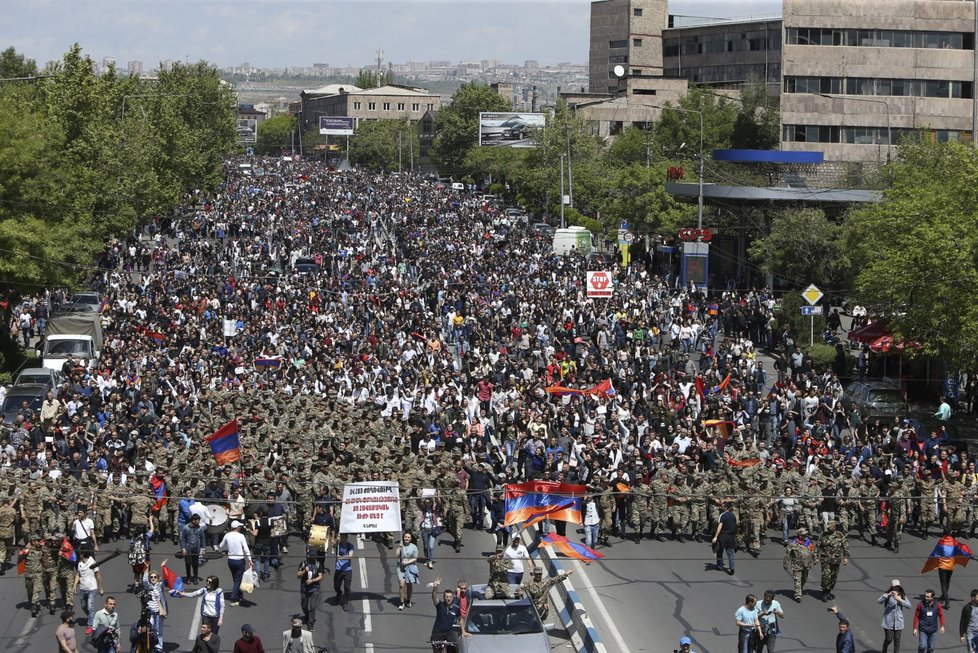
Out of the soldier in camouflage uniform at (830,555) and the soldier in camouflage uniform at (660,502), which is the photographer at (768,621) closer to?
the soldier in camouflage uniform at (830,555)

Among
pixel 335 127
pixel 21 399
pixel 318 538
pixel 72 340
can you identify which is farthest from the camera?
pixel 335 127

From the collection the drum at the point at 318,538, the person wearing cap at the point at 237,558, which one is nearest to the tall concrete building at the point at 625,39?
the drum at the point at 318,538

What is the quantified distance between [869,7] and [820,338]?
3269cm

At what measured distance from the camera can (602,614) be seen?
19328mm

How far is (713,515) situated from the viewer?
2294cm

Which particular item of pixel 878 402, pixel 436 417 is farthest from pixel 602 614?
pixel 878 402

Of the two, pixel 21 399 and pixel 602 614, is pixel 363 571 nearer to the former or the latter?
pixel 602 614

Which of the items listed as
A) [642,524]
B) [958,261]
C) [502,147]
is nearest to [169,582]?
[642,524]

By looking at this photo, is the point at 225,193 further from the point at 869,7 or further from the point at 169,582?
the point at 169,582

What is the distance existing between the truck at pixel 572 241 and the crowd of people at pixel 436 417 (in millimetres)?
7757

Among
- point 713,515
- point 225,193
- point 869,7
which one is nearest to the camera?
point 713,515

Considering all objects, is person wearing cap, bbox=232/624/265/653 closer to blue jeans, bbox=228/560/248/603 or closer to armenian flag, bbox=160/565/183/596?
armenian flag, bbox=160/565/183/596

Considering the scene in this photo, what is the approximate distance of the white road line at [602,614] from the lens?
1811 cm

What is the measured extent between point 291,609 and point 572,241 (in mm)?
44983
